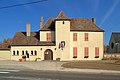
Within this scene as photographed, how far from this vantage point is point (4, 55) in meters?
48.6

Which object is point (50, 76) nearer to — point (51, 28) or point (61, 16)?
point (61, 16)

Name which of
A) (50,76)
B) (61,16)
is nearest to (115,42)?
(61,16)

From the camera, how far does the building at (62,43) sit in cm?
4741

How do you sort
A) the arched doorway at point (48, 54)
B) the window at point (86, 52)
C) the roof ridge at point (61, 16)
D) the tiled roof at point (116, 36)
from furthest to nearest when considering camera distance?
the tiled roof at point (116, 36)
the window at point (86, 52)
the roof ridge at point (61, 16)
the arched doorway at point (48, 54)

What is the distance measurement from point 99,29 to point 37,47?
496 inches

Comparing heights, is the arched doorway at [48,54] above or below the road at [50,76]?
above

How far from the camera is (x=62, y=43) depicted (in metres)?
47.3

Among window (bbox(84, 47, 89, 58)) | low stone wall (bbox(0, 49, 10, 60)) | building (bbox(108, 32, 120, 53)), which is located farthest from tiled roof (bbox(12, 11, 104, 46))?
building (bbox(108, 32, 120, 53))

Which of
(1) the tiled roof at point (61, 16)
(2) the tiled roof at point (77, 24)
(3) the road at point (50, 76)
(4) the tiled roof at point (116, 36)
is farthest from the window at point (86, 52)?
(3) the road at point (50, 76)

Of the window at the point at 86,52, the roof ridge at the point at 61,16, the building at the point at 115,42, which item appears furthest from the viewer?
the building at the point at 115,42

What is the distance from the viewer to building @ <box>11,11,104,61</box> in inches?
1866

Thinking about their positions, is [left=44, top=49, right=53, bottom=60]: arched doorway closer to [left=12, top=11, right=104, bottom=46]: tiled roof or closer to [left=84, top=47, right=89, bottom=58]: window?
[left=12, top=11, right=104, bottom=46]: tiled roof

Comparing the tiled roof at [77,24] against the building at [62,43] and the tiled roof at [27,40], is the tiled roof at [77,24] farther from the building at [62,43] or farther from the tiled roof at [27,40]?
the tiled roof at [27,40]

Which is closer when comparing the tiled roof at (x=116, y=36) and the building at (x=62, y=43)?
the building at (x=62, y=43)
